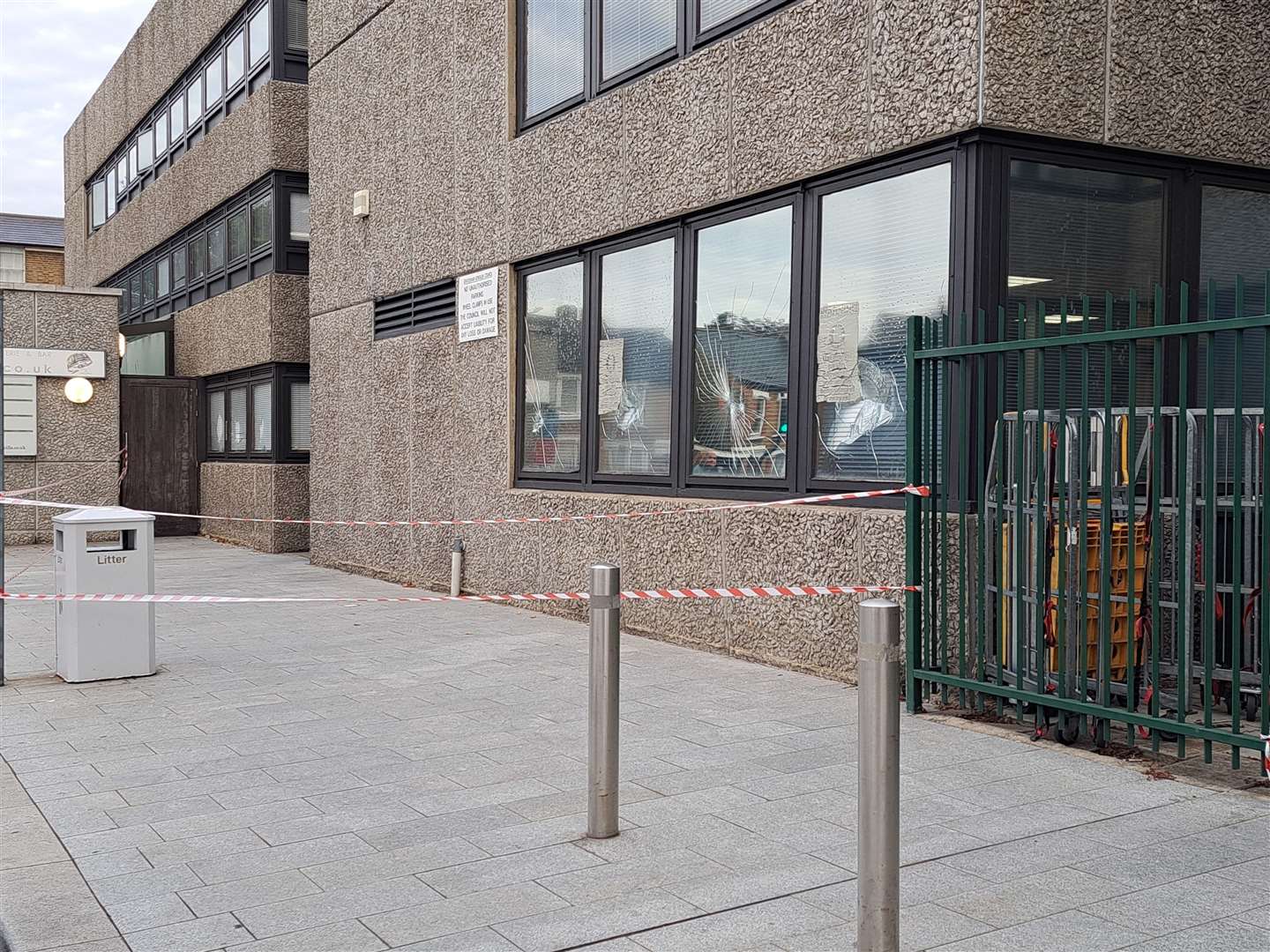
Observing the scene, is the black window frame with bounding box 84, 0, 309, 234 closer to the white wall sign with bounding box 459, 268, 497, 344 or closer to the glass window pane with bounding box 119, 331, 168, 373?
the glass window pane with bounding box 119, 331, 168, 373

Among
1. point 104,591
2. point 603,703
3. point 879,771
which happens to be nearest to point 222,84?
point 104,591

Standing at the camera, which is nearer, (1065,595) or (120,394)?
(1065,595)

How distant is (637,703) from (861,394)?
221 centimetres

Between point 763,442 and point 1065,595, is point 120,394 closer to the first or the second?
point 763,442

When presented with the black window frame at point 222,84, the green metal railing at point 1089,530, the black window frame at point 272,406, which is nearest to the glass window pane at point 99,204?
the black window frame at point 222,84

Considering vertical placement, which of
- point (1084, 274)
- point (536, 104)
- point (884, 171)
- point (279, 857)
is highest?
point (536, 104)

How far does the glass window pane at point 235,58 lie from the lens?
18.7m

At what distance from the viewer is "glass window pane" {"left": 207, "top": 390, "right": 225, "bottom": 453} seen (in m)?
19.3

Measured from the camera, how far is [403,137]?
1287 cm

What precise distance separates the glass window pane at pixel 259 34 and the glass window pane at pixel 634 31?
9408 millimetres

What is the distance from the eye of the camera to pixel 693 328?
888 centimetres

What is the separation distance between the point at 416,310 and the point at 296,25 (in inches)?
266

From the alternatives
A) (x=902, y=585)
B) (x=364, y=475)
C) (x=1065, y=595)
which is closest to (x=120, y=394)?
(x=364, y=475)

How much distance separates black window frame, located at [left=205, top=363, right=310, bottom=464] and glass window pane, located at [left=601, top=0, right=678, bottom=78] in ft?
29.2
